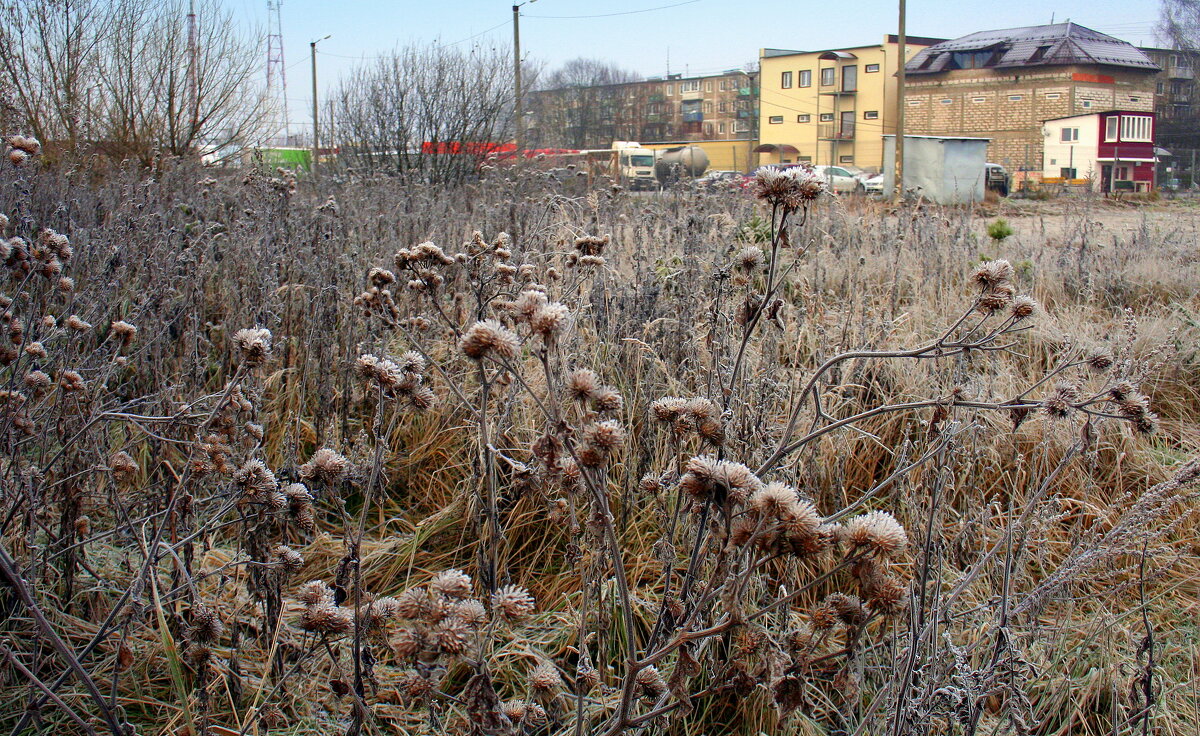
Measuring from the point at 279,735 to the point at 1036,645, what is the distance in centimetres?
216

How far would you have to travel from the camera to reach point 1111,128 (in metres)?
35.8

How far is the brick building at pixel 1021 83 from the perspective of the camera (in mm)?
46438

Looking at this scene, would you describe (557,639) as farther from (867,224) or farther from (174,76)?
(174,76)

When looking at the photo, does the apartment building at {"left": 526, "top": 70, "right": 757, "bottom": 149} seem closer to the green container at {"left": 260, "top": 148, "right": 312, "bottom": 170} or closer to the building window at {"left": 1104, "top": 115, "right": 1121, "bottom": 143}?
the building window at {"left": 1104, "top": 115, "right": 1121, "bottom": 143}

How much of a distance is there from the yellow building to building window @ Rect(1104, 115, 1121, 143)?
1740 centimetres

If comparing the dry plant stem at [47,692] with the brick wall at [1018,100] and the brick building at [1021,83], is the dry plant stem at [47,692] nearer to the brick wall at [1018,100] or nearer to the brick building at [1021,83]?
the brick wall at [1018,100]

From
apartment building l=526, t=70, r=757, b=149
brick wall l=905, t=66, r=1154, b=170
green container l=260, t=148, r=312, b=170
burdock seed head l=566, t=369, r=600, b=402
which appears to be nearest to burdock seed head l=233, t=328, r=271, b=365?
burdock seed head l=566, t=369, r=600, b=402

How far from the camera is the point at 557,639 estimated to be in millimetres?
2709

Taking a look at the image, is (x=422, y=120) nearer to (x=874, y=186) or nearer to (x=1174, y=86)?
(x=874, y=186)

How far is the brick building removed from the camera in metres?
46.4

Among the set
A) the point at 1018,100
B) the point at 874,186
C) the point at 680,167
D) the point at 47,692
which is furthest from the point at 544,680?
the point at 1018,100

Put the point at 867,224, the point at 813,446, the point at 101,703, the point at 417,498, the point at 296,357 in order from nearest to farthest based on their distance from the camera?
the point at 101,703 → the point at 813,446 → the point at 417,498 → the point at 296,357 → the point at 867,224

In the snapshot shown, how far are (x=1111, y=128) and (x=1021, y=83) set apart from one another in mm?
13356

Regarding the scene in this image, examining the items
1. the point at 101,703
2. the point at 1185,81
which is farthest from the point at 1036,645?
the point at 1185,81
